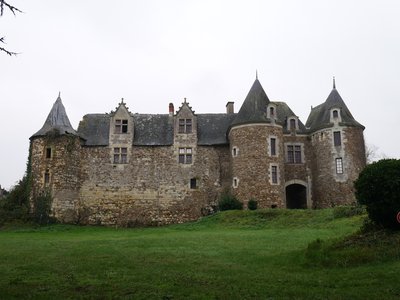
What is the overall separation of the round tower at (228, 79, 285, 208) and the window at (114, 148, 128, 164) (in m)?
7.58

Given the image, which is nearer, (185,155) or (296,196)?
(185,155)

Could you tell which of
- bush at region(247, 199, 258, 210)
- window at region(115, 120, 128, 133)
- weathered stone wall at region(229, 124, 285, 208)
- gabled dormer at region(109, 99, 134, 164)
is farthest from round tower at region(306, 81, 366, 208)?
window at region(115, 120, 128, 133)

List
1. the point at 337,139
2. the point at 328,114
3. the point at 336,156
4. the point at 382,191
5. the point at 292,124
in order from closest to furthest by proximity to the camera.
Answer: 1. the point at 382,191
2. the point at 336,156
3. the point at 337,139
4. the point at 328,114
5. the point at 292,124

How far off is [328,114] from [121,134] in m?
14.8

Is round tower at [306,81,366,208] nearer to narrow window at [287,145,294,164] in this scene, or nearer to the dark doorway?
the dark doorway

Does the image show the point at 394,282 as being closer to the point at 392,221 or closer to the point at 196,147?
the point at 392,221

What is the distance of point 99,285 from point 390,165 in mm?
8621

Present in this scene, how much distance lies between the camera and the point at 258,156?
3080 centimetres

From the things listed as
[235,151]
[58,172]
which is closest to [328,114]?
[235,151]

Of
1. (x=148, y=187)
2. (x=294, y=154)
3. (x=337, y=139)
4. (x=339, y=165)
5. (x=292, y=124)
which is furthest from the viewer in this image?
(x=292, y=124)

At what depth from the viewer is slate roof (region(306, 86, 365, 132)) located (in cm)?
3188

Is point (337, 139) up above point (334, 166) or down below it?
above

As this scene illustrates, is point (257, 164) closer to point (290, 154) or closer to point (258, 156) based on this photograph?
point (258, 156)

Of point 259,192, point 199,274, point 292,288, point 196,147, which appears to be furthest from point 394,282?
point 196,147
